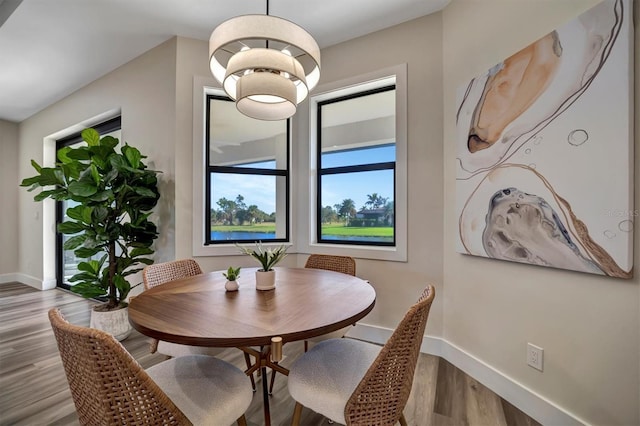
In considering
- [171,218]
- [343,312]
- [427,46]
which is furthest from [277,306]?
[427,46]

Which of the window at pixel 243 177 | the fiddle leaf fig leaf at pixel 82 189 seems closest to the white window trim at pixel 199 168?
the window at pixel 243 177

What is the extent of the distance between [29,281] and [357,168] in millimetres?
5761

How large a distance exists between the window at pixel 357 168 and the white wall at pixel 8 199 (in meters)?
5.67

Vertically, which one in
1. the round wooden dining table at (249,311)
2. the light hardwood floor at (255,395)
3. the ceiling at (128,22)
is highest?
the ceiling at (128,22)

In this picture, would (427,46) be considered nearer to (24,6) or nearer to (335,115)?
(335,115)

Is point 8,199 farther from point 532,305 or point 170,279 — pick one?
point 532,305

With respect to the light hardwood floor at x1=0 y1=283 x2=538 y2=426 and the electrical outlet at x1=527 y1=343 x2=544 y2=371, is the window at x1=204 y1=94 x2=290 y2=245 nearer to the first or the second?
the light hardwood floor at x1=0 y1=283 x2=538 y2=426

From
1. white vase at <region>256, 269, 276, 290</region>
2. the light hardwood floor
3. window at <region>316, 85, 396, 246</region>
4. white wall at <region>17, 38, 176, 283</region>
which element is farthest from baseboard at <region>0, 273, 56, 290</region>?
white vase at <region>256, 269, 276, 290</region>

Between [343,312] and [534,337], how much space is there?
1.26 meters

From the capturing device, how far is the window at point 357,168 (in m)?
2.65

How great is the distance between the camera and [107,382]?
784 millimetres

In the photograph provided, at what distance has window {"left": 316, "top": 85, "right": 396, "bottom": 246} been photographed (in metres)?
2.65

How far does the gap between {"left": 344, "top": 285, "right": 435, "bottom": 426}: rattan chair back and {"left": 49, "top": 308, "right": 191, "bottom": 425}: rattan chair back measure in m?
0.62

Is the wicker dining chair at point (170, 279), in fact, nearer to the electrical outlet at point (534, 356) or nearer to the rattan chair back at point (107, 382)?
the rattan chair back at point (107, 382)
